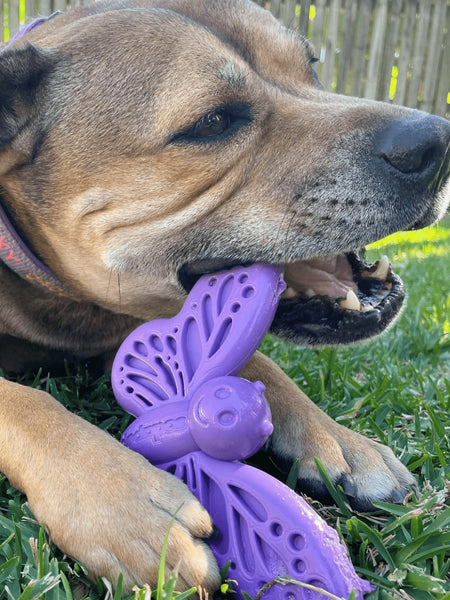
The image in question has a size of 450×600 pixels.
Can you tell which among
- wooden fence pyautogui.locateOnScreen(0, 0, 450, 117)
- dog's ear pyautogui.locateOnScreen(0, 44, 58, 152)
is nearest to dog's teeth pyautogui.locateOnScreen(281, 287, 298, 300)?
dog's ear pyautogui.locateOnScreen(0, 44, 58, 152)

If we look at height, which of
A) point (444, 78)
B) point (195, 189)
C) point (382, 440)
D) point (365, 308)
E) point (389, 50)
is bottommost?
point (444, 78)

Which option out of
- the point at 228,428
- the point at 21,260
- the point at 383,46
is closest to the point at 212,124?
the point at 21,260

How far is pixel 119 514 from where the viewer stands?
64.1 inches

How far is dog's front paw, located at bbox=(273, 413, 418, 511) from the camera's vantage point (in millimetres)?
1972

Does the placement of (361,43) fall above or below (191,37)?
below

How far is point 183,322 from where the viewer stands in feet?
6.62

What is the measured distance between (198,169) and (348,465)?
1117 millimetres

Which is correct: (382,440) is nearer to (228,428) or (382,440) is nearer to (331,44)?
(228,428)

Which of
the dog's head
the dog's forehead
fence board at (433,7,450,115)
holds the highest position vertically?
the dog's forehead

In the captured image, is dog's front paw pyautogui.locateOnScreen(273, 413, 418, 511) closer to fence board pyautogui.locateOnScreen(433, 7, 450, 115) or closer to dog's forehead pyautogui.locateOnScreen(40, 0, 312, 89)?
dog's forehead pyautogui.locateOnScreen(40, 0, 312, 89)

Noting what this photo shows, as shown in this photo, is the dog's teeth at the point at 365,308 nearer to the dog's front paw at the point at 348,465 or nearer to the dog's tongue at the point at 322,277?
the dog's tongue at the point at 322,277

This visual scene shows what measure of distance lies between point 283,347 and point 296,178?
1549 mm

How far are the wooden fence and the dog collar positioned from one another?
7979 mm

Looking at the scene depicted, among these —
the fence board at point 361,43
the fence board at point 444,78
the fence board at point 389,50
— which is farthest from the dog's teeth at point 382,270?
the fence board at point 444,78
